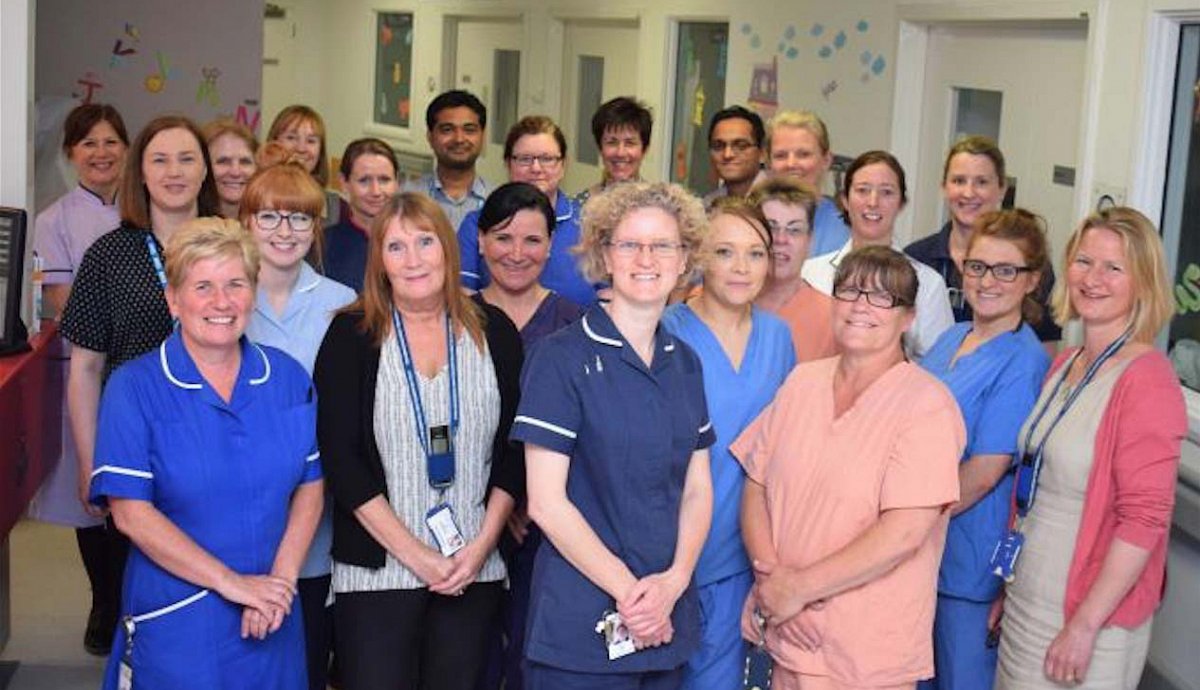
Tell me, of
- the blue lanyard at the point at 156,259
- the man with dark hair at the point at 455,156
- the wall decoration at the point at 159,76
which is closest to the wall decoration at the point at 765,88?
the man with dark hair at the point at 455,156

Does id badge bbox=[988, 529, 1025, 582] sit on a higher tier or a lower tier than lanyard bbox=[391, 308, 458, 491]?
lower

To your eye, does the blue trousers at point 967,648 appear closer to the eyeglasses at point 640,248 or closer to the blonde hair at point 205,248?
the eyeglasses at point 640,248

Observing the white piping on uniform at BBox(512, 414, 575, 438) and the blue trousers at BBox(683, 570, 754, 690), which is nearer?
the white piping on uniform at BBox(512, 414, 575, 438)

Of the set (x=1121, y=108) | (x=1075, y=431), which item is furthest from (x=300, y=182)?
(x=1121, y=108)

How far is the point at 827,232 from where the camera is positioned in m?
3.97

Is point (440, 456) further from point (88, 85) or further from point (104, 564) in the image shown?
point (88, 85)

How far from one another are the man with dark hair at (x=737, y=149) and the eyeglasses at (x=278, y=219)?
67.9 inches

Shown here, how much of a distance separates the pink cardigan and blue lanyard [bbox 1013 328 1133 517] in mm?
70

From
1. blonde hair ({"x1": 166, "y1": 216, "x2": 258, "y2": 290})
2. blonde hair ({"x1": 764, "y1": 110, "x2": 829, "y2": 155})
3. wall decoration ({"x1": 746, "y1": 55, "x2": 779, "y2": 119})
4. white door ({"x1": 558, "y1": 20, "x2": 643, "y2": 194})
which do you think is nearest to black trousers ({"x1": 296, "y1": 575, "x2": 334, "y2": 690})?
blonde hair ({"x1": 166, "y1": 216, "x2": 258, "y2": 290})

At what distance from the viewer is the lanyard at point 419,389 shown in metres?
2.91

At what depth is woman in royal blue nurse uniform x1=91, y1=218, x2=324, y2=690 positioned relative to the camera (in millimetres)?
2729

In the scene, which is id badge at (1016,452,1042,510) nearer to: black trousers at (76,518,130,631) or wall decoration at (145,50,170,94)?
black trousers at (76,518,130,631)

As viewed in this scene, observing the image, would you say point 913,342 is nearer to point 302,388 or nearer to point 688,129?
point 302,388

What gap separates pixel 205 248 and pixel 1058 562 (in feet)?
5.66
